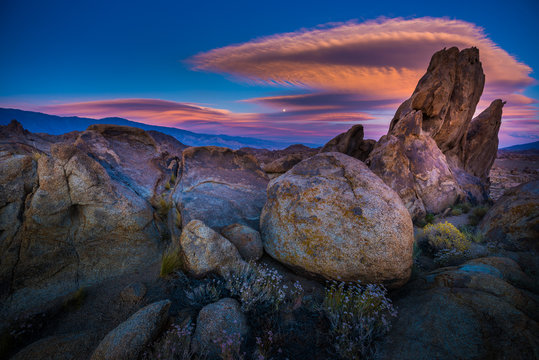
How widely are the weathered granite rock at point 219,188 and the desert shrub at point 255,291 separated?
1.75 metres

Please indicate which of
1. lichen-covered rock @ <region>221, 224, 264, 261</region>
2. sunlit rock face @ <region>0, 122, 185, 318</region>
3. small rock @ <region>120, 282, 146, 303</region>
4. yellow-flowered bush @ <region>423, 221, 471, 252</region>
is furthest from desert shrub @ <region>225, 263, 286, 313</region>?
yellow-flowered bush @ <region>423, 221, 471, 252</region>

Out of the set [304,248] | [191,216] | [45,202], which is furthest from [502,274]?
[45,202]

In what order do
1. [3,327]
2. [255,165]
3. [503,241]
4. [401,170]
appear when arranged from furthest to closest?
[401,170] < [255,165] < [503,241] < [3,327]

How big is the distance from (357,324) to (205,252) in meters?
2.69

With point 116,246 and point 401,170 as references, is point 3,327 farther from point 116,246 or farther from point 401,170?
point 401,170

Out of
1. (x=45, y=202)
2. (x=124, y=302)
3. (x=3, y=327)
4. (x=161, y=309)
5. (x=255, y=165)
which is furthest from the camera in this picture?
(x=255, y=165)

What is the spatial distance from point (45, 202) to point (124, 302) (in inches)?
97.5

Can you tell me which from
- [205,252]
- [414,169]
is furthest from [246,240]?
[414,169]

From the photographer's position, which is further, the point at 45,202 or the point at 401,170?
the point at 401,170

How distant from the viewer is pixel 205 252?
4254 mm

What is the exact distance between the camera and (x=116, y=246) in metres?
4.90

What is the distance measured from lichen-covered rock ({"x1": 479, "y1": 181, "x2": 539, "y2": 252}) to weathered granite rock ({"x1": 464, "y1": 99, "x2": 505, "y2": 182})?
14862 millimetres

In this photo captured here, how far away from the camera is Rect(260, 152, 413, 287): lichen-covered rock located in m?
4.20

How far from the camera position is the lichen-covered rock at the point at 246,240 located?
4918 millimetres
